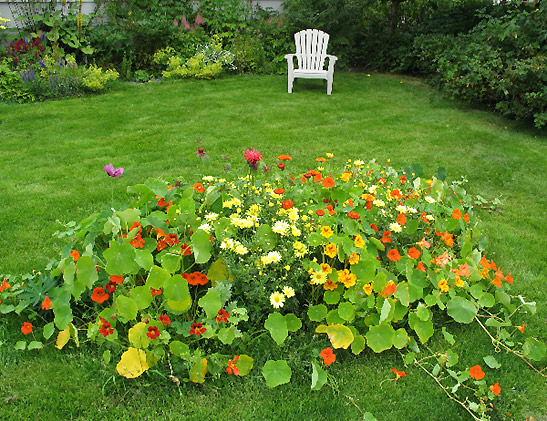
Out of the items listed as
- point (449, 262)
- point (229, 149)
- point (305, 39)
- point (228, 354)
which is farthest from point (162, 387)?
point (305, 39)

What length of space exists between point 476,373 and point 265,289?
93 cm

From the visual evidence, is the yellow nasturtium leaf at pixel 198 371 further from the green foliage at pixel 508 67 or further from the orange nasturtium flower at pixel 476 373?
the green foliage at pixel 508 67

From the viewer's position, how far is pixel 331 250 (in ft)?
6.98

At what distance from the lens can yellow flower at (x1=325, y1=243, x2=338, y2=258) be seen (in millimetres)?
2117

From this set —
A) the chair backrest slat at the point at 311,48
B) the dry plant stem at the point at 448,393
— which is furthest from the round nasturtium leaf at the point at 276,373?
the chair backrest slat at the point at 311,48

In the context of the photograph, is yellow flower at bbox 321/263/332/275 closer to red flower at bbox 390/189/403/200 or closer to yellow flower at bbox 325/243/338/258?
yellow flower at bbox 325/243/338/258

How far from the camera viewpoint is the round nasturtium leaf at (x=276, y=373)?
6.14 feet

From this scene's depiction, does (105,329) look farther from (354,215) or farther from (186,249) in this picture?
(354,215)

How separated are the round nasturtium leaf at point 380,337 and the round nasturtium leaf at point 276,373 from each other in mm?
395

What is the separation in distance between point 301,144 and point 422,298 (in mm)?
2630

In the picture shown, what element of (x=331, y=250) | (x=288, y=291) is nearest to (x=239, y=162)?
(x=331, y=250)

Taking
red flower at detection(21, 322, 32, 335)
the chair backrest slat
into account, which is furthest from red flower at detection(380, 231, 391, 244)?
the chair backrest slat

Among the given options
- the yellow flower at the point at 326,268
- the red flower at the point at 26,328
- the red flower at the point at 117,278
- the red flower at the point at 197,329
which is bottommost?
the red flower at the point at 26,328

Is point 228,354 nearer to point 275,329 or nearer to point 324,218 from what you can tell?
point 275,329
